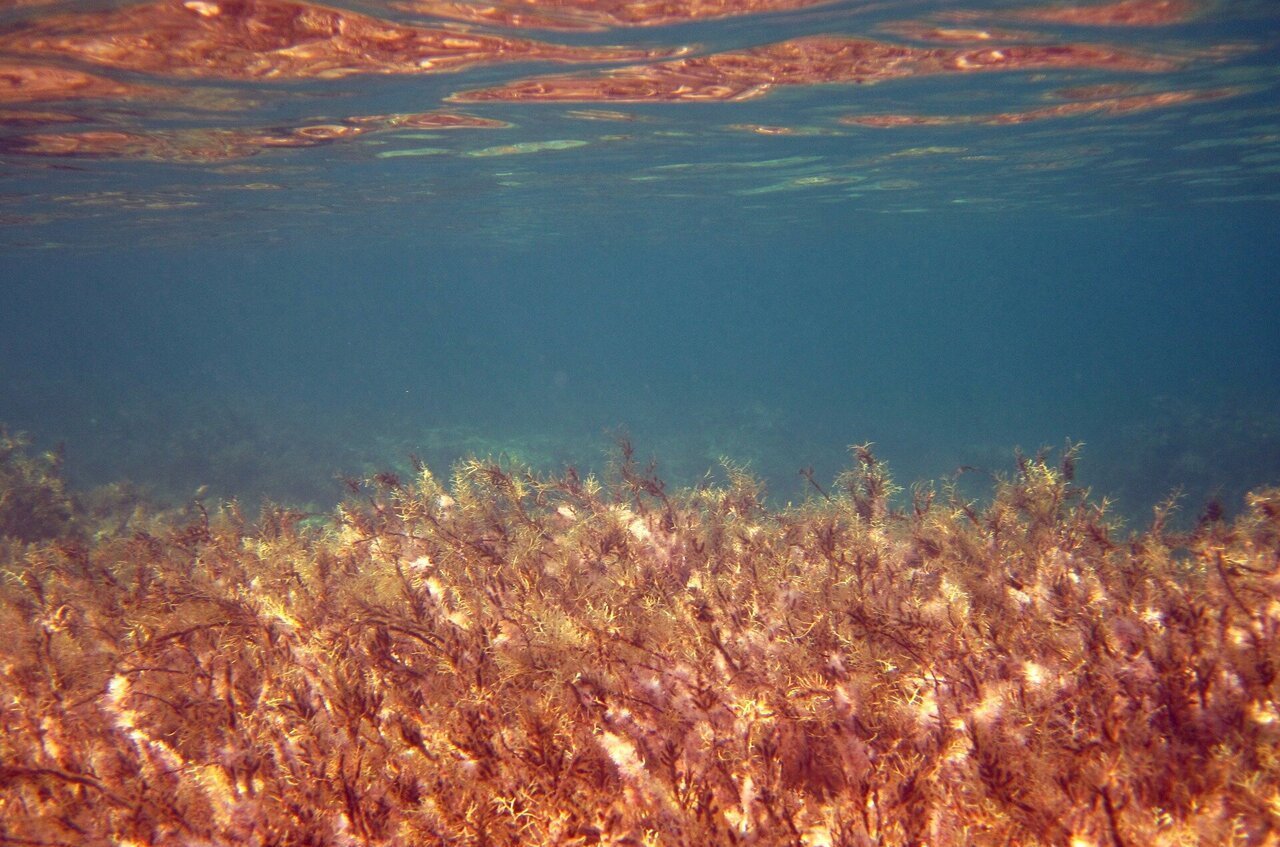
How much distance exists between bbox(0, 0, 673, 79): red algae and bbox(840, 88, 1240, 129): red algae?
7804 mm

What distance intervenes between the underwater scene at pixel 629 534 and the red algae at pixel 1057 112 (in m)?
0.17

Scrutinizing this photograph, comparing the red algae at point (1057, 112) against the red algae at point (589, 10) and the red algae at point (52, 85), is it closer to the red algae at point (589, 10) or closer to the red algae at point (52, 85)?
the red algae at point (589, 10)

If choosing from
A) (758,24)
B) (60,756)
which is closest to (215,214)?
(758,24)

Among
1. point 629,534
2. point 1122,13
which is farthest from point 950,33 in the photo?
point 629,534

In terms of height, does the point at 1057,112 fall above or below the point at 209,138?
above

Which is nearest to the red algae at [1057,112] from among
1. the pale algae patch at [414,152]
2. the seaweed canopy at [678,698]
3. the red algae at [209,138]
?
the red algae at [209,138]

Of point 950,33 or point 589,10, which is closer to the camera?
point 589,10

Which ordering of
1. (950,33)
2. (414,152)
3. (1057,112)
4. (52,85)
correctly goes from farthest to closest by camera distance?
(414,152)
(1057,112)
(52,85)
(950,33)

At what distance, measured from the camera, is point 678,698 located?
374 centimetres

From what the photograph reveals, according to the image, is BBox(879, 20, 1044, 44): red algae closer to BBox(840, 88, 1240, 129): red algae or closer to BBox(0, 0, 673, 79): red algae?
BBox(0, 0, 673, 79): red algae

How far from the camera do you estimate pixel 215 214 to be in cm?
2762

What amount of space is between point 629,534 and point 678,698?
106 inches

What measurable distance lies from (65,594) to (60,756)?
3134mm

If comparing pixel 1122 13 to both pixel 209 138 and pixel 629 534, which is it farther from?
pixel 209 138
